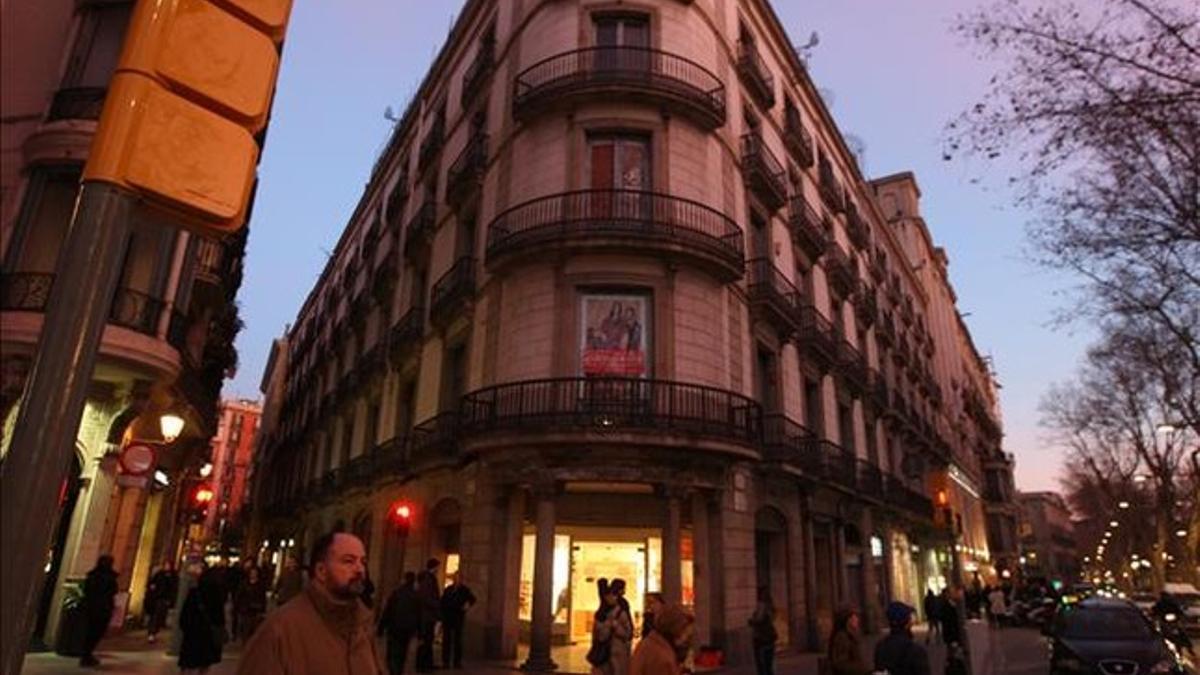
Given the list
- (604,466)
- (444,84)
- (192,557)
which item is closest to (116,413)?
(192,557)

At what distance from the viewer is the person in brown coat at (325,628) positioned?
2541 millimetres

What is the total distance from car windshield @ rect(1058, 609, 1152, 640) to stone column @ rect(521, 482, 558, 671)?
9.23m

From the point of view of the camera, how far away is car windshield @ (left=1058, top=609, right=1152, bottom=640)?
12.3 meters

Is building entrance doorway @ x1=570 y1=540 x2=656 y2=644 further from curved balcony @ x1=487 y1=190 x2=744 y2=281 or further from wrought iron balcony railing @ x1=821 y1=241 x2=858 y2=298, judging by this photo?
wrought iron balcony railing @ x1=821 y1=241 x2=858 y2=298

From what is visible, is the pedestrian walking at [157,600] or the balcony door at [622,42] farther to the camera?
the balcony door at [622,42]

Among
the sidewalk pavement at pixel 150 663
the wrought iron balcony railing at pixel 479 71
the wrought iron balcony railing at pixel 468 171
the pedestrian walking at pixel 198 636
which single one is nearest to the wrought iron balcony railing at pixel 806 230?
the wrought iron balcony railing at pixel 468 171

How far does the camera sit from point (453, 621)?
14336mm

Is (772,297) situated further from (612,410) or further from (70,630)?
(70,630)

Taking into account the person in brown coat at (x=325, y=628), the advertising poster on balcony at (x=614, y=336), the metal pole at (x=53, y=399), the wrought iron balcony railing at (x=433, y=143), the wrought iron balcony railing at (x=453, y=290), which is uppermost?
the wrought iron balcony railing at (x=433, y=143)

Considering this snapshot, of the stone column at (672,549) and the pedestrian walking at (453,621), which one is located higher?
the stone column at (672,549)

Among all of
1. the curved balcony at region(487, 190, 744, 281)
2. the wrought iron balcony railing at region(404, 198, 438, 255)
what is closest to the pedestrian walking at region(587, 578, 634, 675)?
the curved balcony at region(487, 190, 744, 281)

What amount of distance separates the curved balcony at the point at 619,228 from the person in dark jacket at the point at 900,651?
11.1 meters

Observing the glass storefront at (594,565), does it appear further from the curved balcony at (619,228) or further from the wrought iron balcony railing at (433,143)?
the wrought iron balcony railing at (433,143)

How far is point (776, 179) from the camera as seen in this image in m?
22.2
